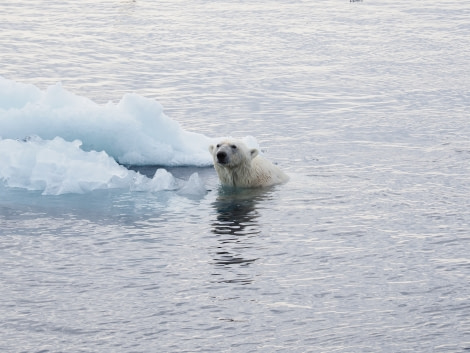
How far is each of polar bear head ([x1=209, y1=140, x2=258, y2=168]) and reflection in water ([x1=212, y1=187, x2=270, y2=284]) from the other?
354 millimetres

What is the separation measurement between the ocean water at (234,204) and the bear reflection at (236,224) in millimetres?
31

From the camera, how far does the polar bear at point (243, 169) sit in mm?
13461

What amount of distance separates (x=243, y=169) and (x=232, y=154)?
0.26 m

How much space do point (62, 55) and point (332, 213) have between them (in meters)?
13.3

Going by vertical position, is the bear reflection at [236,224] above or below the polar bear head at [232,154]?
below

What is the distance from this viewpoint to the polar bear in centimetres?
1346

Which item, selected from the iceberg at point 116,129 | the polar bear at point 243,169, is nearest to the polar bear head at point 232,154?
the polar bear at point 243,169

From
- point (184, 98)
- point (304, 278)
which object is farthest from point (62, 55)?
point (304, 278)

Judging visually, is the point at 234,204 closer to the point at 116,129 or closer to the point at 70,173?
the point at 70,173

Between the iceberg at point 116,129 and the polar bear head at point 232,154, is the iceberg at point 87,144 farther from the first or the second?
the polar bear head at point 232,154

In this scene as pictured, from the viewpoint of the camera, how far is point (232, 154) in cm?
1341

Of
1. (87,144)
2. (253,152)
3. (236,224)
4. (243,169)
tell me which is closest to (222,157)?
(243,169)

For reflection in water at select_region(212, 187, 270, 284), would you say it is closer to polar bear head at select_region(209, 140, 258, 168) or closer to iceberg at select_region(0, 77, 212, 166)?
polar bear head at select_region(209, 140, 258, 168)

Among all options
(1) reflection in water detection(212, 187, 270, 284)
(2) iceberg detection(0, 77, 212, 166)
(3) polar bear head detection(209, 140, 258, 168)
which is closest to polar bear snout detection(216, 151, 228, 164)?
(3) polar bear head detection(209, 140, 258, 168)
